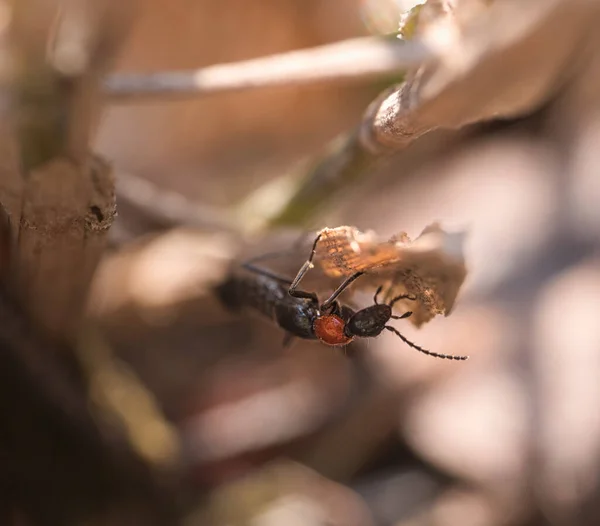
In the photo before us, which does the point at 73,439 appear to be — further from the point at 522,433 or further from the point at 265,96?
the point at 265,96

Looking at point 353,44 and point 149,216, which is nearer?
point 353,44

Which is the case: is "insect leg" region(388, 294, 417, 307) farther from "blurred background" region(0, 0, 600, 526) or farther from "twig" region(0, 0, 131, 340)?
"twig" region(0, 0, 131, 340)

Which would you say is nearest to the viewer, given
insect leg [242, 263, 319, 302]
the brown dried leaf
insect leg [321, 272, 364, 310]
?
the brown dried leaf

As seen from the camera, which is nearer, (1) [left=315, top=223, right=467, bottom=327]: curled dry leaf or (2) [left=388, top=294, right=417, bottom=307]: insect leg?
(1) [left=315, top=223, right=467, bottom=327]: curled dry leaf

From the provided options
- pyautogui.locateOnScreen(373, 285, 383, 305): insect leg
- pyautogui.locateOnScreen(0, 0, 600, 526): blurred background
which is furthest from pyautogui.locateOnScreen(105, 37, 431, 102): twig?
pyautogui.locateOnScreen(373, 285, 383, 305): insect leg

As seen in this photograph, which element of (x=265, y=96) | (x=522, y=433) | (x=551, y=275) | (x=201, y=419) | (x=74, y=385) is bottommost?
(x=522, y=433)

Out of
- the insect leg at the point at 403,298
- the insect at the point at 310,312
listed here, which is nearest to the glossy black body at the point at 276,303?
the insect at the point at 310,312

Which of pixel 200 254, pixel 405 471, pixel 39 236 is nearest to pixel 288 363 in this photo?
pixel 405 471
